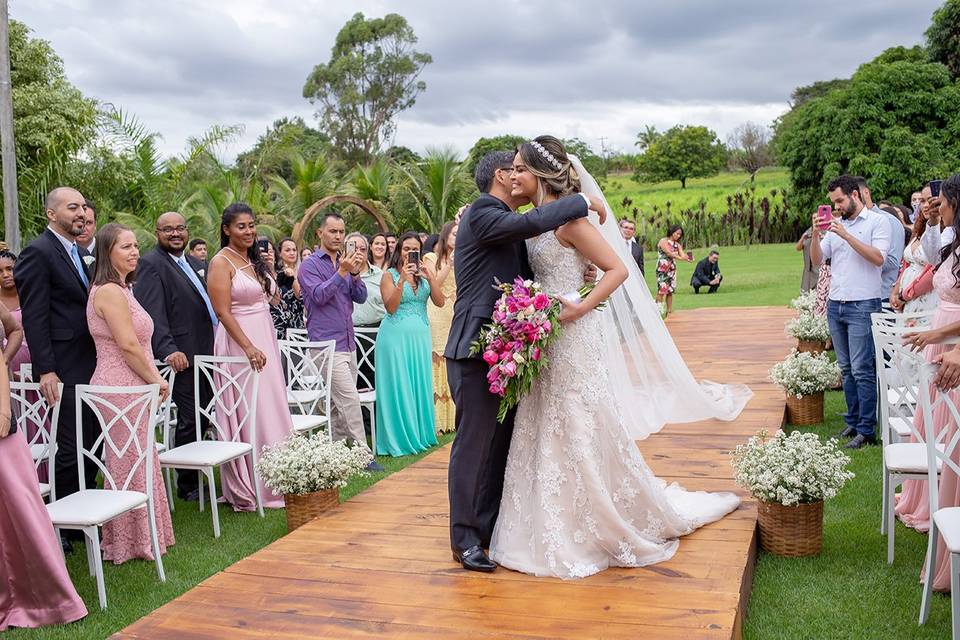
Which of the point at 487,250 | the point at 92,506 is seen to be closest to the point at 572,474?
the point at 487,250

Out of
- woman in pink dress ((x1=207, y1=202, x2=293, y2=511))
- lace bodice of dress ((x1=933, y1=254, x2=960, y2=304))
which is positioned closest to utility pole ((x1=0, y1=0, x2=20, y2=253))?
woman in pink dress ((x1=207, y1=202, x2=293, y2=511))

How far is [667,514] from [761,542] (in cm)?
75

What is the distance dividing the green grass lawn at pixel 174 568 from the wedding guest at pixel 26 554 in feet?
0.29

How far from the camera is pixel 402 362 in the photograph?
304 inches

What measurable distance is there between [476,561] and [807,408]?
180 inches

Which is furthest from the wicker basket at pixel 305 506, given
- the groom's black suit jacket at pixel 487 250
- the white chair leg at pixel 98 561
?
the groom's black suit jacket at pixel 487 250

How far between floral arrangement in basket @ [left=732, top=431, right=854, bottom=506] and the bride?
0.50 m

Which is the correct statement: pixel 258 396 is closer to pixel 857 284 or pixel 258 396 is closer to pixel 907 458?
pixel 907 458

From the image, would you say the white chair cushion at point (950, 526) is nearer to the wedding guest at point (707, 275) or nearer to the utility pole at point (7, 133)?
the utility pole at point (7, 133)

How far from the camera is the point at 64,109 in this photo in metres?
19.3

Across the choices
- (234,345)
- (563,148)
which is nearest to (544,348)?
(563,148)

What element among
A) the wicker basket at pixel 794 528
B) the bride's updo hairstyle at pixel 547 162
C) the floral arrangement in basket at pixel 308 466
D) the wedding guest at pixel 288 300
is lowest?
A: the wicker basket at pixel 794 528

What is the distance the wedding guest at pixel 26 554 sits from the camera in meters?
4.00

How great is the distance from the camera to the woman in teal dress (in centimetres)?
763
